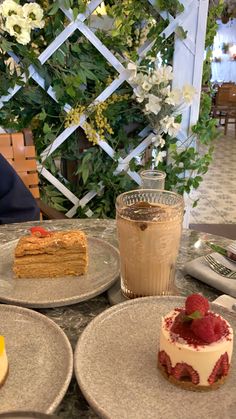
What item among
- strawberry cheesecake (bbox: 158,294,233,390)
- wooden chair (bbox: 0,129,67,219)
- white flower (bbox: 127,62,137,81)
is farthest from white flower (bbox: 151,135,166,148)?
strawberry cheesecake (bbox: 158,294,233,390)

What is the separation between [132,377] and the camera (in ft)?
1.70

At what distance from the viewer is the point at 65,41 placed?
1618 millimetres

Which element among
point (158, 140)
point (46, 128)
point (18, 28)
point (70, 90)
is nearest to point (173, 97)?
point (158, 140)

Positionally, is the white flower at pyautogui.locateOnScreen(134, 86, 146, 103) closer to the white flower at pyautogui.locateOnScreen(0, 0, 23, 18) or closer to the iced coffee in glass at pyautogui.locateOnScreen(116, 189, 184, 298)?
the white flower at pyautogui.locateOnScreen(0, 0, 23, 18)

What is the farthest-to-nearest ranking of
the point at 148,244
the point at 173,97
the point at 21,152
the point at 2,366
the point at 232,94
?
the point at 232,94 → the point at 173,97 → the point at 21,152 → the point at 148,244 → the point at 2,366

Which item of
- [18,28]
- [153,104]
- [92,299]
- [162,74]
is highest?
[18,28]

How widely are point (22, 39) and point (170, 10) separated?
24.0 inches

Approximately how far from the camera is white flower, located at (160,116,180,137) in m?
1.71

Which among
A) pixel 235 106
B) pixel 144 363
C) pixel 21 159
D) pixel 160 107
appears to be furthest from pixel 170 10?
pixel 235 106

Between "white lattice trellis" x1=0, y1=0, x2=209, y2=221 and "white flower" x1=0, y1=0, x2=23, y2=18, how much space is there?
7.2 inches

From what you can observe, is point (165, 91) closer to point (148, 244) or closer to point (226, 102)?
point (148, 244)

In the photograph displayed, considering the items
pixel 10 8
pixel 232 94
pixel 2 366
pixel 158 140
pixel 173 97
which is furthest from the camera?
pixel 232 94

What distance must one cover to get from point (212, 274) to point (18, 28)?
3.87ft

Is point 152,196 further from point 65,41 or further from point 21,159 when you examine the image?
point 65,41
